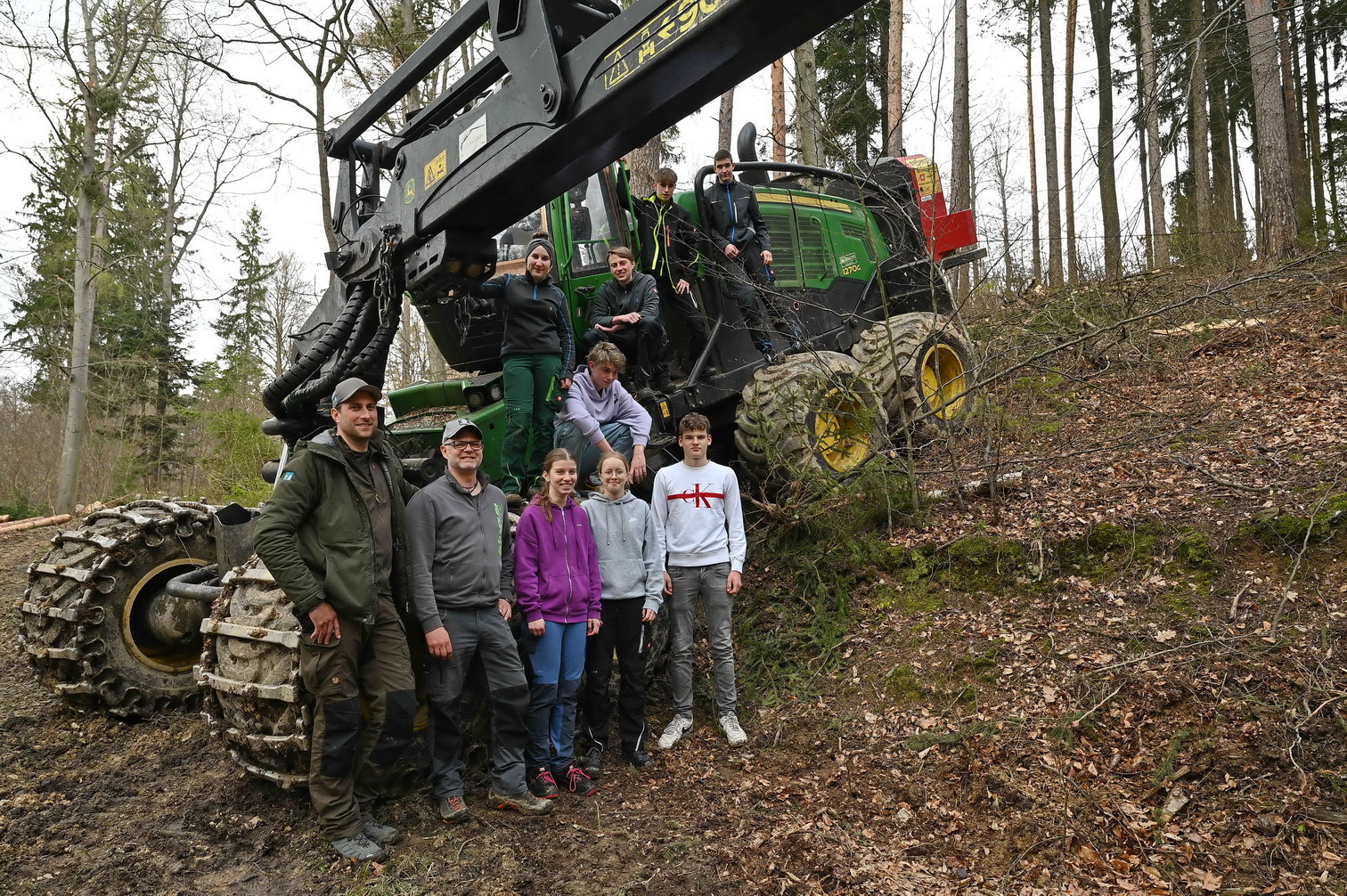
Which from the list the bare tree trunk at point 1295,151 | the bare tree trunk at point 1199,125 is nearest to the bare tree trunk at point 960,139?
the bare tree trunk at point 1199,125

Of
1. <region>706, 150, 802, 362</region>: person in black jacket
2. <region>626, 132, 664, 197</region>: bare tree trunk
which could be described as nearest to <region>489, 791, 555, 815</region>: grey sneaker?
<region>706, 150, 802, 362</region>: person in black jacket

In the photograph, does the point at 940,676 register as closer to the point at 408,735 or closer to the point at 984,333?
the point at 408,735

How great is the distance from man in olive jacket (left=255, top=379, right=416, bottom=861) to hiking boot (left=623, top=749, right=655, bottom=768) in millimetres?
1220

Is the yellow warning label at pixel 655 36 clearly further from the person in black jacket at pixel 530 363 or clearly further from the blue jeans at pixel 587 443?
the blue jeans at pixel 587 443

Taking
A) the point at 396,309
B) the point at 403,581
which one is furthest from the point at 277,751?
the point at 396,309

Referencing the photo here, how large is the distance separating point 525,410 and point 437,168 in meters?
1.50

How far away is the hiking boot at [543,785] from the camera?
3980 millimetres

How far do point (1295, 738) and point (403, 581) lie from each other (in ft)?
11.7

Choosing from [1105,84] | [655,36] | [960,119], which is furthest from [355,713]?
[1105,84]

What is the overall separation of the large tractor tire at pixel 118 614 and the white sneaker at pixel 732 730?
3283 mm

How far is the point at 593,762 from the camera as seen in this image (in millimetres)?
4328

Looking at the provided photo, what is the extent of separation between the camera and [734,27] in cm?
282

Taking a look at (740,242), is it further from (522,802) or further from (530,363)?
(522,802)

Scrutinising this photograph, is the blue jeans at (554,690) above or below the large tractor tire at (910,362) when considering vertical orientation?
below
